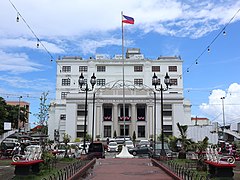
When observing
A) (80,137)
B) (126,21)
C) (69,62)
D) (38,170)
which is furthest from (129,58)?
(38,170)

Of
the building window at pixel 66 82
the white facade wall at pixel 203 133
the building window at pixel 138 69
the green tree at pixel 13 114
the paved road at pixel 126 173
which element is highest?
the building window at pixel 138 69

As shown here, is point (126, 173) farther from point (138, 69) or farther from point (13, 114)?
point (138, 69)

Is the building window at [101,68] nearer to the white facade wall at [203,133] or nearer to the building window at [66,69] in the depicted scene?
the building window at [66,69]

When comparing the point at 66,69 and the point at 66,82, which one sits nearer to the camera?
the point at 66,82

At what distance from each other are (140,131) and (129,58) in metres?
22.7

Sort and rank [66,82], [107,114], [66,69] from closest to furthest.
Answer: [107,114] → [66,82] → [66,69]

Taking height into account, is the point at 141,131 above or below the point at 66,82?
below

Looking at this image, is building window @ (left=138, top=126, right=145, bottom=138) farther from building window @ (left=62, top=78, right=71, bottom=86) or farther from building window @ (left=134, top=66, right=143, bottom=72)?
building window @ (left=62, top=78, right=71, bottom=86)

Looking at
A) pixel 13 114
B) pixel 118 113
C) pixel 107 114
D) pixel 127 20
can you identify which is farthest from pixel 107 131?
pixel 127 20

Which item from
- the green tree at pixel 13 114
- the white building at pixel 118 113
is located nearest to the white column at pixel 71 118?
the white building at pixel 118 113

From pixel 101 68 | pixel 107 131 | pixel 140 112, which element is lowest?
pixel 107 131

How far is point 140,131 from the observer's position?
210 ft

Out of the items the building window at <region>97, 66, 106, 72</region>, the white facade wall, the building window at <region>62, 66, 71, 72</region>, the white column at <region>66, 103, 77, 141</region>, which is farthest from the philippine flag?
the building window at <region>62, 66, 71, 72</region>

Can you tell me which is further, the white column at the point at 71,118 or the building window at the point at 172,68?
the building window at the point at 172,68
